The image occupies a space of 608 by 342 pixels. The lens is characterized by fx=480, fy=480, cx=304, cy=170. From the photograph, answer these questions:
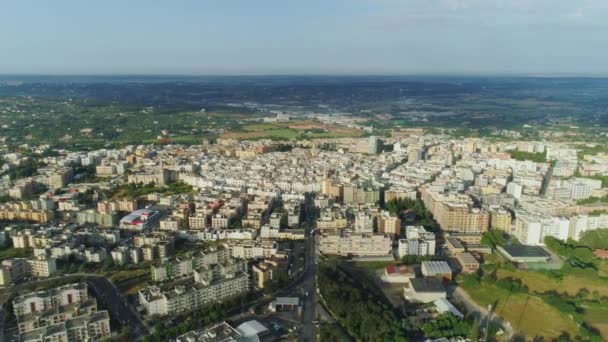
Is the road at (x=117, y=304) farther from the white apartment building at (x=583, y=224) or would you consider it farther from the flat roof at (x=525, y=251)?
the white apartment building at (x=583, y=224)

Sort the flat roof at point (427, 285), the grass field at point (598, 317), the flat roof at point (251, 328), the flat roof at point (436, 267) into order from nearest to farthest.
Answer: the flat roof at point (251, 328)
the grass field at point (598, 317)
the flat roof at point (427, 285)
the flat roof at point (436, 267)

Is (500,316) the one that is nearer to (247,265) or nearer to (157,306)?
(247,265)

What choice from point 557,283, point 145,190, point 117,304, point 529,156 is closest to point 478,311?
point 557,283

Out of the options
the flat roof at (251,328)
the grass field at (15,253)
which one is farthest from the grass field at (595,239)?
the grass field at (15,253)

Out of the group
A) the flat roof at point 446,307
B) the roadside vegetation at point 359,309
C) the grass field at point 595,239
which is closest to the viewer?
the roadside vegetation at point 359,309

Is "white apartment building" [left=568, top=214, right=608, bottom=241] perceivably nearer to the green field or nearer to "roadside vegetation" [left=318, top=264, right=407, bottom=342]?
"roadside vegetation" [left=318, top=264, right=407, bottom=342]

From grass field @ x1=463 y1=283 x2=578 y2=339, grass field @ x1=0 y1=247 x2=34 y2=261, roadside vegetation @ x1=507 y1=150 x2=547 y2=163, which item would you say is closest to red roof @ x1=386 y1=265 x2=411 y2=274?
grass field @ x1=463 y1=283 x2=578 y2=339

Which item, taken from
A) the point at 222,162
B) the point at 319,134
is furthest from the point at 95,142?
the point at 319,134

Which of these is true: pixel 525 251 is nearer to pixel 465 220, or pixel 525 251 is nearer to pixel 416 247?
pixel 465 220
